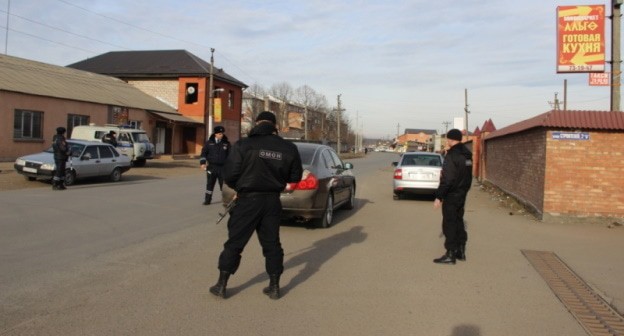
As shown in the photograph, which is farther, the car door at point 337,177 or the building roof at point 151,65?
the building roof at point 151,65

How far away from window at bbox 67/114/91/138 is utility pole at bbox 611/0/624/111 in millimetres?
27027

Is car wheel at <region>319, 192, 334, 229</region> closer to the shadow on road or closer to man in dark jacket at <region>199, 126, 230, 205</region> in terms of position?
the shadow on road

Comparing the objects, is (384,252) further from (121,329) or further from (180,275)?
(121,329)

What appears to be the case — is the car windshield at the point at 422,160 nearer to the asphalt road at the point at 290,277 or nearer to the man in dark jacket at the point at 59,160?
the asphalt road at the point at 290,277

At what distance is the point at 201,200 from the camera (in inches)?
520

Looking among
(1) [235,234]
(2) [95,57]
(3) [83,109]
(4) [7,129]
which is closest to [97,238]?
(1) [235,234]

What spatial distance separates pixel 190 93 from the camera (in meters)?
43.9

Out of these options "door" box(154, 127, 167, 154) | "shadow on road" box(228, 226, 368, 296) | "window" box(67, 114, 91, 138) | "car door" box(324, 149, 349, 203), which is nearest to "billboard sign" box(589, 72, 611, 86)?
"car door" box(324, 149, 349, 203)

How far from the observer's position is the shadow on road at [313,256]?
5758 millimetres

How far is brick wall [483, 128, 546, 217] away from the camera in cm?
1155

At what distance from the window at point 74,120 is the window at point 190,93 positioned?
12.8 m

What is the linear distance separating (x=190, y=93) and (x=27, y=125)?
17282 mm

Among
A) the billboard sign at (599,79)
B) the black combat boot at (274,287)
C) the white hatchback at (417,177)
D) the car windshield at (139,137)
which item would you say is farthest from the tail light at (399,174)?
the car windshield at (139,137)

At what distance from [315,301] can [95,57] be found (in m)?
50.0
